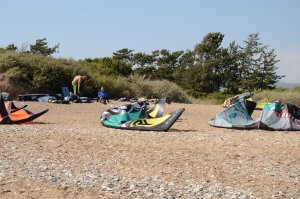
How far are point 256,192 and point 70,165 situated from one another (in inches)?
105

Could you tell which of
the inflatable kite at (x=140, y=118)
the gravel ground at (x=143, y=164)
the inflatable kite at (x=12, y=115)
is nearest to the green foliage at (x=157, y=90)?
the inflatable kite at (x=140, y=118)

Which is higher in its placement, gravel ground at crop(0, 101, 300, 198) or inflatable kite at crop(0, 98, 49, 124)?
inflatable kite at crop(0, 98, 49, 124)

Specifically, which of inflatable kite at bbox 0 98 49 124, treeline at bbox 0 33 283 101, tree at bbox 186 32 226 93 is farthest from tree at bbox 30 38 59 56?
inflatable kite at bbox 0 98 49 124

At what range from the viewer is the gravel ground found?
5.84m

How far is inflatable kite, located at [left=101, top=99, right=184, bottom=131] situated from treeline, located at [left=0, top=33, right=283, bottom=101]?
10.3 meters

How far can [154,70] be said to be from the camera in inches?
2052

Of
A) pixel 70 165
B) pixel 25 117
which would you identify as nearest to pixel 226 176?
pixel 70 165

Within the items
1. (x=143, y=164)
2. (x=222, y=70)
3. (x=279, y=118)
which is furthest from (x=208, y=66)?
(x=143, y=164)

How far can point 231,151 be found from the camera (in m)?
8.27

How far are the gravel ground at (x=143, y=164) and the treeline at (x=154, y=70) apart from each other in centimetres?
1135

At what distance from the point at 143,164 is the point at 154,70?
1781 inches

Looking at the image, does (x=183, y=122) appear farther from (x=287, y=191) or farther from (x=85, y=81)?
(x=85, y=81)

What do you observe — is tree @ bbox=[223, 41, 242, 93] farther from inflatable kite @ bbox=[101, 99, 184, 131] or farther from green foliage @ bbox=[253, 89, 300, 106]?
inflatable kite @ bbox=[101, 99, 184, 131]

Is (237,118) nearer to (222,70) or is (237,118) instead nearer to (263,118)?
(263,118)
